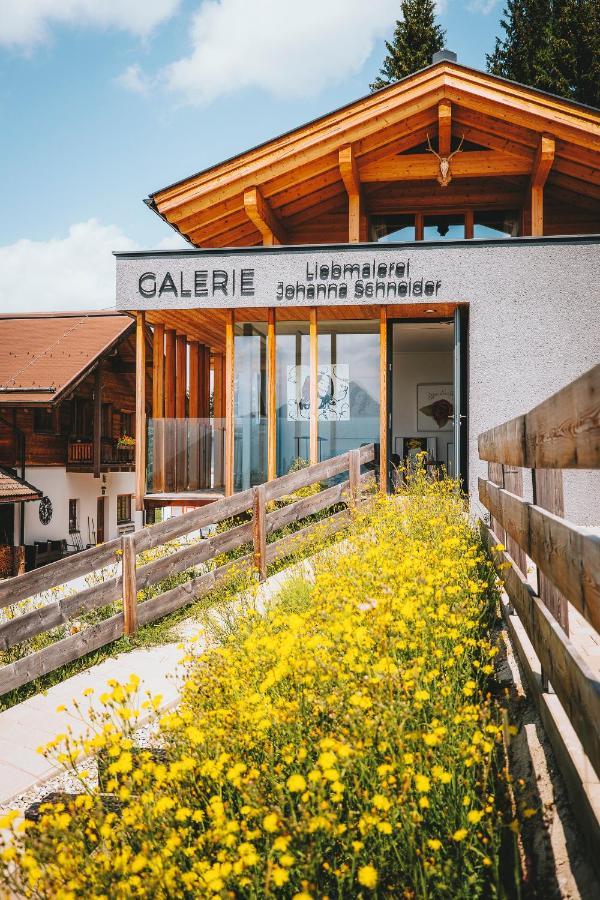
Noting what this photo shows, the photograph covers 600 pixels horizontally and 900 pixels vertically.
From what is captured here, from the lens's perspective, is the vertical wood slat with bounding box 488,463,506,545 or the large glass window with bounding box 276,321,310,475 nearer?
the vertical wood slat with bounding box 488,463,506,545

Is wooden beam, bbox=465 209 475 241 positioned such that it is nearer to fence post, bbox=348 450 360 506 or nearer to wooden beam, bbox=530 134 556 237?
wooden beam, bbox=530 134 556 237

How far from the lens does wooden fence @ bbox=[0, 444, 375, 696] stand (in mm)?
5867

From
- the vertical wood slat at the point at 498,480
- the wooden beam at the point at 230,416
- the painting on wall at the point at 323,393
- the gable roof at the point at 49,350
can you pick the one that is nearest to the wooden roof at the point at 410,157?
the wooden beam at the point at 230,416

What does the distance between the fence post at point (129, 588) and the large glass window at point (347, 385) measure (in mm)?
4820

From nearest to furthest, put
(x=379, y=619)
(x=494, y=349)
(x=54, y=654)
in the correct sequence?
(x=379, y=619) → (x=54, y=654) → (x=494, y=349)

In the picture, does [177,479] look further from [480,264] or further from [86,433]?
[86,433]

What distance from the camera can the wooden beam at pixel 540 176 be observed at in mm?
10578

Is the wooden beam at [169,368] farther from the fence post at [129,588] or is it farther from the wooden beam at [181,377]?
the fence post at [129,588]

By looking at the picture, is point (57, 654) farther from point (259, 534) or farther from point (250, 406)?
point (250, 406)

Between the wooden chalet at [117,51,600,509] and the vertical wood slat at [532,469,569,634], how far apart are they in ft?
22.5

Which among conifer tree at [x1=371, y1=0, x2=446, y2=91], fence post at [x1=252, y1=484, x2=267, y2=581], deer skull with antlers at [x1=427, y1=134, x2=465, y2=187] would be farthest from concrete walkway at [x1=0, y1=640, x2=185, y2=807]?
conifer tree at [x1=371, y1=0, x2=446, y2=91]

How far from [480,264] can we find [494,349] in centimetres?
136

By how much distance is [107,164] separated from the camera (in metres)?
25.1

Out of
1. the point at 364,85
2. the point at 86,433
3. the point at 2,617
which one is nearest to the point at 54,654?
the point at 2,617
